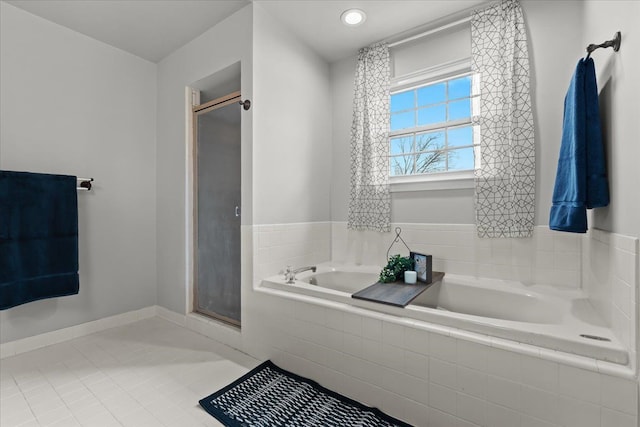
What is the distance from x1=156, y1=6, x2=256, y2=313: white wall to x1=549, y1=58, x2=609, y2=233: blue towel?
200cm

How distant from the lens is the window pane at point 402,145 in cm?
259

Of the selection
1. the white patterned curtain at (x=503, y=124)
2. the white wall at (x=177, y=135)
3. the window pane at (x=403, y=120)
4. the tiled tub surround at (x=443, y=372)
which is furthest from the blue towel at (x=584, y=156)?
the white wall at (x=177, y=135)

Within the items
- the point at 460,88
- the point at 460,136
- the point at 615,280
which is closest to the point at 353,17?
the point at 460,88

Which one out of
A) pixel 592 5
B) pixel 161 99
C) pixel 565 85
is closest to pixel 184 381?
pixel 161 99

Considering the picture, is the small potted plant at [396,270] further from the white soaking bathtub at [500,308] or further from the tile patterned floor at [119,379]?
the tile patterned floor at [119,379]

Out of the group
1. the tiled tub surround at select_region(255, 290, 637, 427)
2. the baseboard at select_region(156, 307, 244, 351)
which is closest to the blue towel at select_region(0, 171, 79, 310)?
the baseboard at select_region(156, 307, 244, 351)

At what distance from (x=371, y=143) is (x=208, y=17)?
5.59 ft

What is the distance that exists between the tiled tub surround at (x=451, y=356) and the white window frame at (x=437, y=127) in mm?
339

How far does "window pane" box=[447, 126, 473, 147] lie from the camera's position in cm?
230

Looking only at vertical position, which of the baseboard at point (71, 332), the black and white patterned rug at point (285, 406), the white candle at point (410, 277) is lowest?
the black and white patterned rug at point (285, 406)

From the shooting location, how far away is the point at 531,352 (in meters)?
1.16

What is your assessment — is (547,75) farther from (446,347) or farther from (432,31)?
(446,347)

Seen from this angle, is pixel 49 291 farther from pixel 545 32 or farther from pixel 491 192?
pixel 545 32

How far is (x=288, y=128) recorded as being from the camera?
2473 mm
